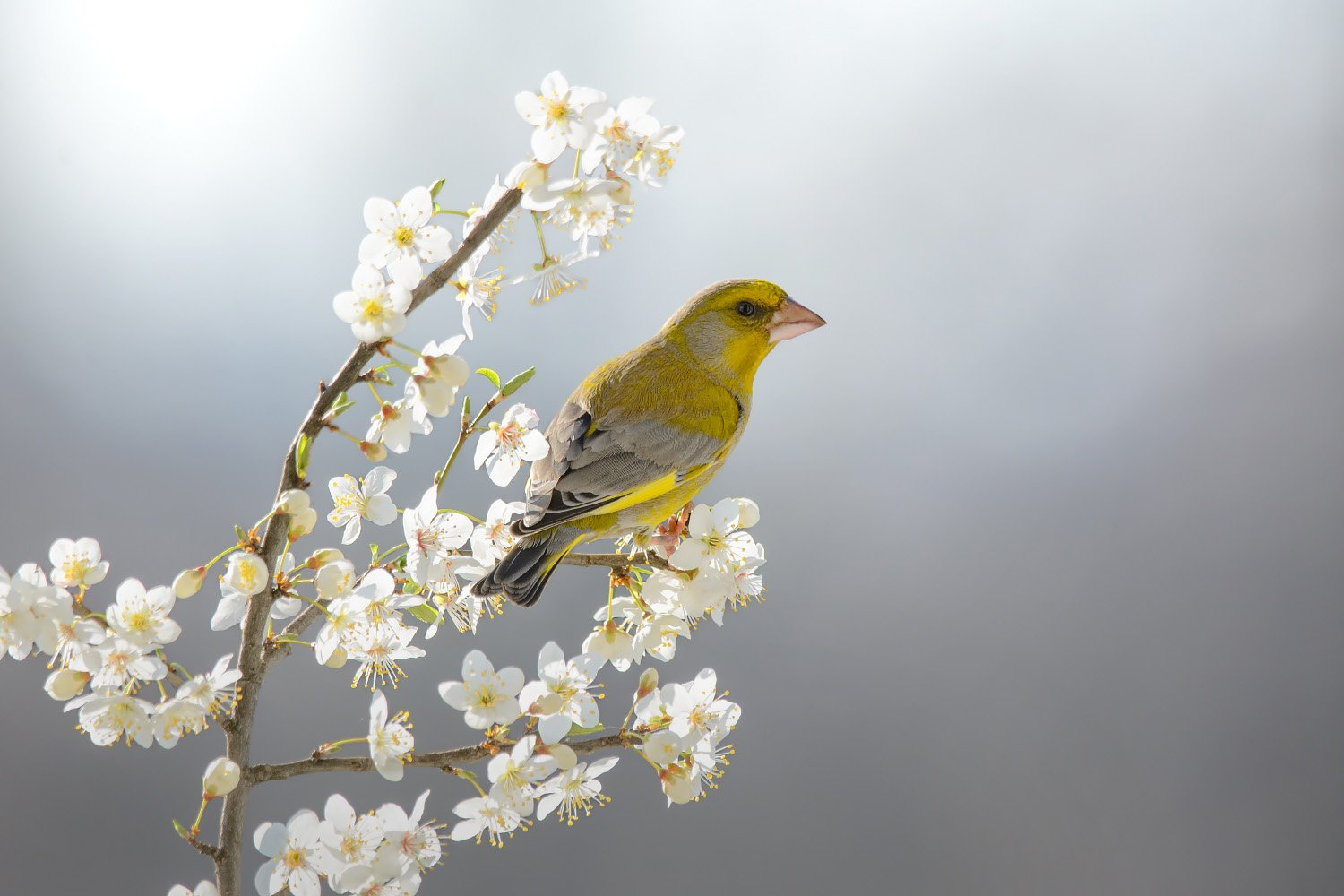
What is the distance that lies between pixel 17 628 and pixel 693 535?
1.57ft

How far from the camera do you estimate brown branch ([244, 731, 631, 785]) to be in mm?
788

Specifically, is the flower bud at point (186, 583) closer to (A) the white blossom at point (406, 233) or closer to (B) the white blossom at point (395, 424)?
(B) the white blossom at point (395, 424)

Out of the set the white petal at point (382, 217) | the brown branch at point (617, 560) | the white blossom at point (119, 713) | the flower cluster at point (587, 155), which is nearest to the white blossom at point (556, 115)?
the flower cluster at point (587, 155)

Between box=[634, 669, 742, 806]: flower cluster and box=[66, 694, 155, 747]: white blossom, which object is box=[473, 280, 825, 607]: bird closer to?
box=[634, 669, 742, 806]: flower cluster

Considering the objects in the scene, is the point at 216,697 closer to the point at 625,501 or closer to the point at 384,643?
the point at 384,643

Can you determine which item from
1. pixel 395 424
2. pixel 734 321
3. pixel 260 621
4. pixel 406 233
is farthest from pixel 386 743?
pixel 734 321

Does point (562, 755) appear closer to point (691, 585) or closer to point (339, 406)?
point (691, 585)

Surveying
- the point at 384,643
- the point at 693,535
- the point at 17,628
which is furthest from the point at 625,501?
the point at 17,628

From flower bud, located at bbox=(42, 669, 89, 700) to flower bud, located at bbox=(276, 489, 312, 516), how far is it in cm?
18

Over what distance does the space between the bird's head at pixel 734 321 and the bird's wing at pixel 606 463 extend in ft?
0.40

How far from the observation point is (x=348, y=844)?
2.61 ft

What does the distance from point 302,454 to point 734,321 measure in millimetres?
544

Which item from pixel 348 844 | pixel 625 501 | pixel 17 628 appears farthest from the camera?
pixel 625 501

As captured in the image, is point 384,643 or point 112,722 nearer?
point 112,722
